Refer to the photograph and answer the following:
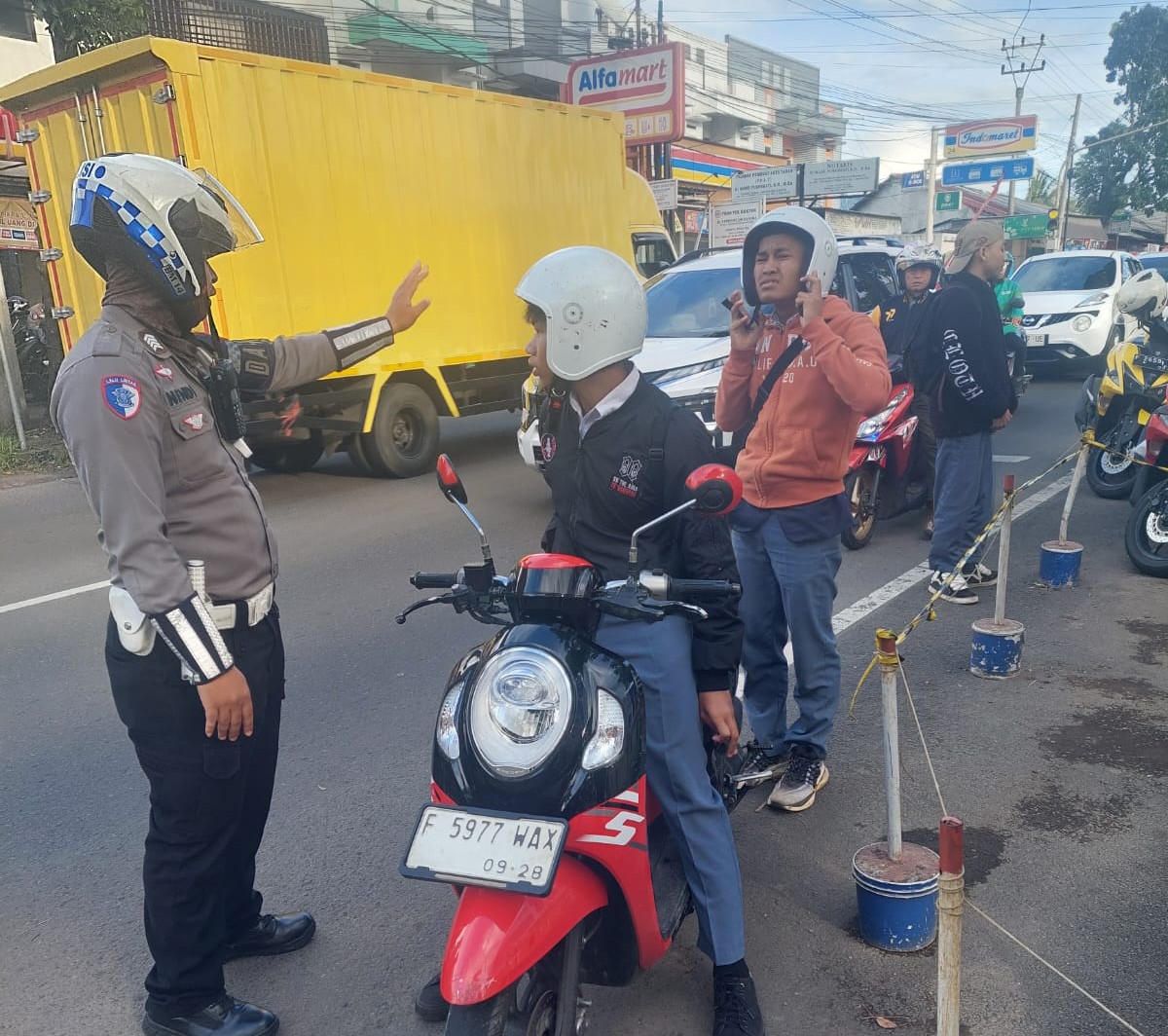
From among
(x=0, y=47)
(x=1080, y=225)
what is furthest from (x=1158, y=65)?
(x=0, y=47)

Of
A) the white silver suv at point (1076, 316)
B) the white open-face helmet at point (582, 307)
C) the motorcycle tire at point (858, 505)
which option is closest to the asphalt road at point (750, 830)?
the motorcycle tire at point (858, 505)

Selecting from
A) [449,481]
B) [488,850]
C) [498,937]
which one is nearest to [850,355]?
[449,481]

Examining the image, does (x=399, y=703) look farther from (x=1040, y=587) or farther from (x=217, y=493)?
(x=1040, y=587)

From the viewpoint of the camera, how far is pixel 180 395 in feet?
7.32

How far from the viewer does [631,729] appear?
211 cm

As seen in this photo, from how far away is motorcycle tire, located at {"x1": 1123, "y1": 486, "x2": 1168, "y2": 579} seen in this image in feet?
19.5

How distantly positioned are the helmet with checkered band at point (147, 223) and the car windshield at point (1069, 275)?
51.3 ft

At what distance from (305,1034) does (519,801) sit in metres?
1.11

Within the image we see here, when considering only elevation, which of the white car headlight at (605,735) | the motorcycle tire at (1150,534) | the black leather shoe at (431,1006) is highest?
the white car headlight at (605,735)

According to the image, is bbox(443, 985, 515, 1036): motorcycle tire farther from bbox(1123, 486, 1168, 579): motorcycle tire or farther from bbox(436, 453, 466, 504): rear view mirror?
bbox(1123, 486, 1168, 579): motorcycle tire

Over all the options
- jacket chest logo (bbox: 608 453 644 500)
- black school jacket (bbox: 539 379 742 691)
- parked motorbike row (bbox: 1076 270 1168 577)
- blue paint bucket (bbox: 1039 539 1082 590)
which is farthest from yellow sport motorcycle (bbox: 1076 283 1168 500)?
jacket chest logo (bbox: 608 453 644 500)

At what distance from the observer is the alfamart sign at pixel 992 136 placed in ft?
124

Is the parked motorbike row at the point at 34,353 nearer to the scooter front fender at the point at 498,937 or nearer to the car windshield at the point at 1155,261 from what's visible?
the scooter front fender at the point at 498,937

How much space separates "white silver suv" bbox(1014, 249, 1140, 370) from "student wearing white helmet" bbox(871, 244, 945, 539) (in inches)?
272
